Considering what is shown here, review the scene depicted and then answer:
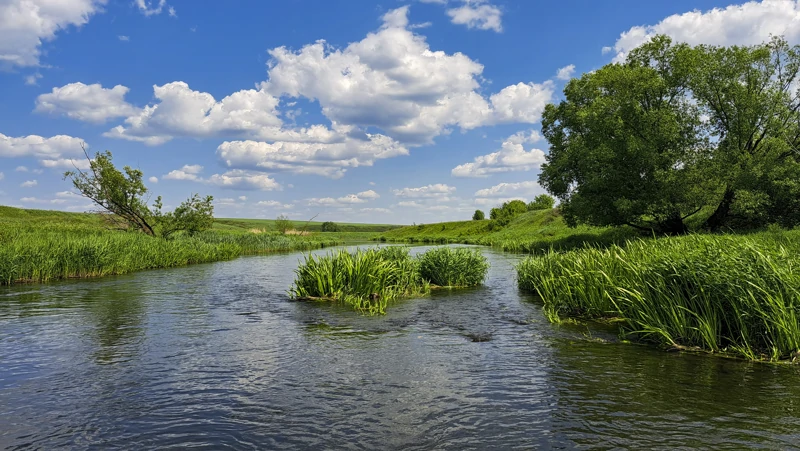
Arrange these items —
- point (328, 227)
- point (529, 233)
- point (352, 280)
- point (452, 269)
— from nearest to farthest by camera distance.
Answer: point (352, 280) < point (452, 269) < point (529, 233) < point (328, 227)

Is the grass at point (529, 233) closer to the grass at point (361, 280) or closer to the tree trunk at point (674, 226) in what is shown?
the tree trunk at point (674, 226)

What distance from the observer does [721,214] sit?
32406 mm

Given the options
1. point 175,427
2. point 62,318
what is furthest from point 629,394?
point 62,318

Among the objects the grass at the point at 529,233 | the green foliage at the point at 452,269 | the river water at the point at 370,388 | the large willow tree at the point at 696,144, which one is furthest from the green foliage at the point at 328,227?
Result: the river water at the point at 370,388

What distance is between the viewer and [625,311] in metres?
13.3

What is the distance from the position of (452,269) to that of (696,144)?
71.9 feet

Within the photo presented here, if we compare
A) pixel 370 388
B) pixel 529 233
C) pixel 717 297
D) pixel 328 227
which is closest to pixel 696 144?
pixel 717 297

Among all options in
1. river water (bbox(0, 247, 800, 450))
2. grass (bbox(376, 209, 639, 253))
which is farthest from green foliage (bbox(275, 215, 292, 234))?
river water (bbox(0, 247, 800, 450))

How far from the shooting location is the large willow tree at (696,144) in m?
29.3

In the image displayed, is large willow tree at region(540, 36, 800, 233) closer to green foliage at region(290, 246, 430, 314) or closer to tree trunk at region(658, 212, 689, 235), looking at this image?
tree trunk at region(658, 212, 689, 235)

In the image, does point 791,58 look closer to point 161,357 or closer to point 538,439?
point 538,439

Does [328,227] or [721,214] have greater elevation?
[328,227]

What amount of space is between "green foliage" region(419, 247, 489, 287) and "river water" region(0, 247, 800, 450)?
763cm

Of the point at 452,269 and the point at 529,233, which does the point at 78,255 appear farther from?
the point at 529,233
